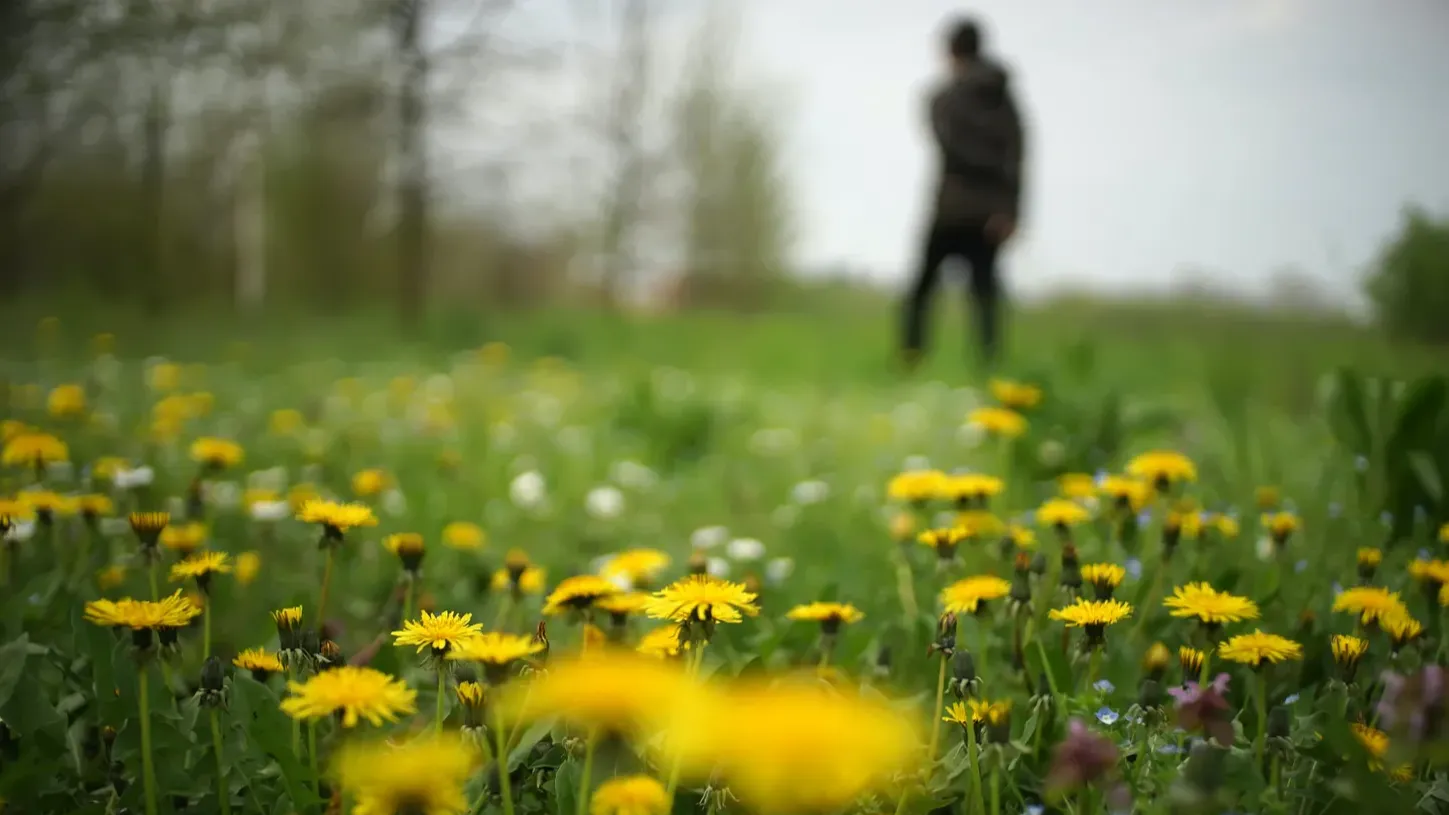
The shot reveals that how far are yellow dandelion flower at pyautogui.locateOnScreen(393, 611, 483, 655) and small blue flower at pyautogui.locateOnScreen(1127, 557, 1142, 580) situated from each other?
866 millimetres

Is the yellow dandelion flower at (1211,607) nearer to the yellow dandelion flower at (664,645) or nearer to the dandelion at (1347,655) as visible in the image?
the dandelion at (1347,655)

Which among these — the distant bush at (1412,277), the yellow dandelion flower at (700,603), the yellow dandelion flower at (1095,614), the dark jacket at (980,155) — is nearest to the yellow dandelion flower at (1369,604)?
the yellow dandelion flower at (1095,614)

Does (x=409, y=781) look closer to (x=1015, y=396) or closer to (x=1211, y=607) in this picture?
(x=1211, y=607)

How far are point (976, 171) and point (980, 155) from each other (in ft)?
0.23

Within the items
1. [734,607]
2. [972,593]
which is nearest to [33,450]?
[734,607]

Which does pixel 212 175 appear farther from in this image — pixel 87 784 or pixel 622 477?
pixel 87 784

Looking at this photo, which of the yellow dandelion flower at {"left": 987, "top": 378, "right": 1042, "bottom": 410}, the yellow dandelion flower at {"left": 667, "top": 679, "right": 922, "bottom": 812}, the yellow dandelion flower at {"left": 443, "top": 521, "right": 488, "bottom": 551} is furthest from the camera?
the yellow dandelion flower at {"left": 987, "top": 378, "right": 1042, "bottom": 410}

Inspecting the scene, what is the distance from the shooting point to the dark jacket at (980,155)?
12.9 feet

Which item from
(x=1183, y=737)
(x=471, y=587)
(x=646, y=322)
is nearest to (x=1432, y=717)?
(x=1183, y=737)

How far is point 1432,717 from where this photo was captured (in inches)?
20.1

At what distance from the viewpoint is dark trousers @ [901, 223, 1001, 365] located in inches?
156

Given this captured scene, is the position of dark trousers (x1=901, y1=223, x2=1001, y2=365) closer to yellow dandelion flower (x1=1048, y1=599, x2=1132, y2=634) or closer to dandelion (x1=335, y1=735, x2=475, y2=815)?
yellow dandelion flower (x1=1048, y1=599, x2=1132, y2=634)

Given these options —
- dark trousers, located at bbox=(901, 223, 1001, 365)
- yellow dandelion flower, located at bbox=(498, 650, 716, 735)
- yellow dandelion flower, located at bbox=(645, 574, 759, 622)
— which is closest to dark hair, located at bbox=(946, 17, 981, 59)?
dark trousers, located at bbox=(901, 223, 1001, 365)

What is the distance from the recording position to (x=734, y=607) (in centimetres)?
102
